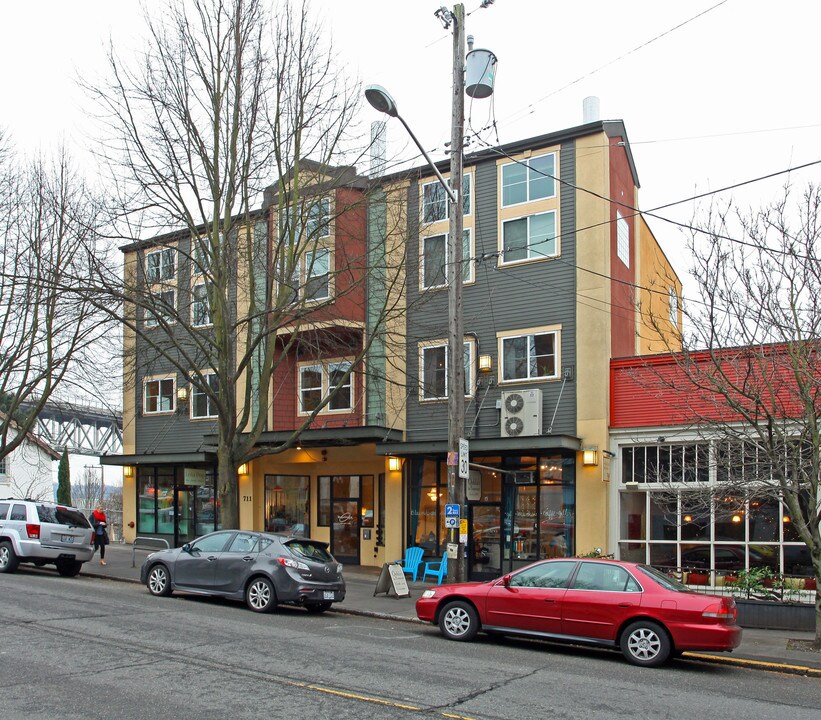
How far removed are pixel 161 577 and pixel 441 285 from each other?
9.32 meters

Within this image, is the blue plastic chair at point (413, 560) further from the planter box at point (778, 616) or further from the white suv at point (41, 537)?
the planter box at point (778, 616)

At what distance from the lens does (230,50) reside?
58.7 feet

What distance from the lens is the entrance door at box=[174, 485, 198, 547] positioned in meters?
26.6

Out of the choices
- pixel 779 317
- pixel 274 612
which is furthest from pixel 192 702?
pixel 779 317

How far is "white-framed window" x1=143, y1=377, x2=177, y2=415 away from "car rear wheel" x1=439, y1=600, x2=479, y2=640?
16623 millimetres

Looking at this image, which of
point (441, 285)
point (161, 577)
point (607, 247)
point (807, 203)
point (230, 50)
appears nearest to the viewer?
point (807, 203)

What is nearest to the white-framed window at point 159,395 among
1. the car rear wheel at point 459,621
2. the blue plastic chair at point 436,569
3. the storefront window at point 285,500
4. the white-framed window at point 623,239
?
the storefront window at point 285,500

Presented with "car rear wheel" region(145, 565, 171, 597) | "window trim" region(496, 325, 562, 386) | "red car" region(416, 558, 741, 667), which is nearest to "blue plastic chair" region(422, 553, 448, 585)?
"window trim" region(496, 325, 562, 386)

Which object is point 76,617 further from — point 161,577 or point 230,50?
point 230,50

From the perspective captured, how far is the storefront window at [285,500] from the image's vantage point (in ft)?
82.4

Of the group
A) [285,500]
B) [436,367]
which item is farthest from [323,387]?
[285,500]

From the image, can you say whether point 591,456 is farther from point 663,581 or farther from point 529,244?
point 663,581

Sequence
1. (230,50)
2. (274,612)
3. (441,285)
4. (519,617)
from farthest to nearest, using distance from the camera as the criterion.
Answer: (441,285)
(230,50)
(274,612)
(519,617)

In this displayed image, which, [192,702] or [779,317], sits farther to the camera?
[779,317]
